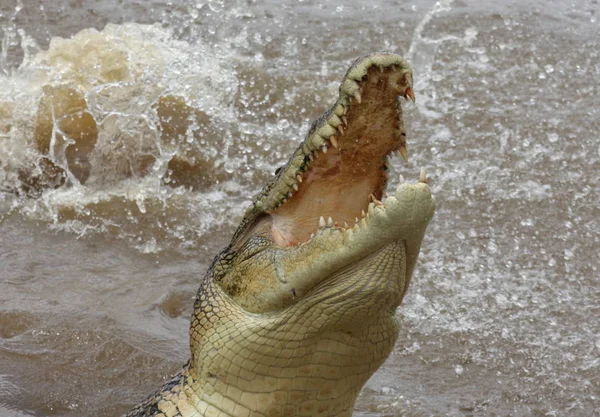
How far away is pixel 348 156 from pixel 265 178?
362 centimetres

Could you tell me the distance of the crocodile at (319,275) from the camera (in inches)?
99.0

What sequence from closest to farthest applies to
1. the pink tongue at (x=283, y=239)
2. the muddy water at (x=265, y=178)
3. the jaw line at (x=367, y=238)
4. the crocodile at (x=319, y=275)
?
the jaw line at (x=367, y=238), the crocodile at (x=319, y=275), the pink tongue at (x=283, y=239), the muddy water at (x=265, y=178)

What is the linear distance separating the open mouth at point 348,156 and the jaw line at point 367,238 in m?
0.06

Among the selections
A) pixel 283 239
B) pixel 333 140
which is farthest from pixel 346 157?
pixel 283 239

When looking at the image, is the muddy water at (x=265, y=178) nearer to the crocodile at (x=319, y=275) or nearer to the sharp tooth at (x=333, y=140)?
the crocodile at (x=319, y=275)

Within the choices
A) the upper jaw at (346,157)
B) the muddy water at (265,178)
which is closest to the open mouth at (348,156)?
the upper jaw at (346,157)

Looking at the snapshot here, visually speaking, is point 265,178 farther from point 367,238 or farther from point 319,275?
point 367,238

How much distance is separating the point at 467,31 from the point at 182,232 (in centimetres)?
394

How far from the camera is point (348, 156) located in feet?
9.02

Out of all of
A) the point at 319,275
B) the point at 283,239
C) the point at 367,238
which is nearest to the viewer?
the point at 367,238

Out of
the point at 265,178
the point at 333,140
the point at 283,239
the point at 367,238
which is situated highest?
the point at 333,140

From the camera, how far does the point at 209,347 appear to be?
2.96 meters

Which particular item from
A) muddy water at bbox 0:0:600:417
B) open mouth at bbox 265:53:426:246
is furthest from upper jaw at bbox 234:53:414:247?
muddy water at bbox 0:0:600:417

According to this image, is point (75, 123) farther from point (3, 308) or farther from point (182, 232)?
point (3, 308)
